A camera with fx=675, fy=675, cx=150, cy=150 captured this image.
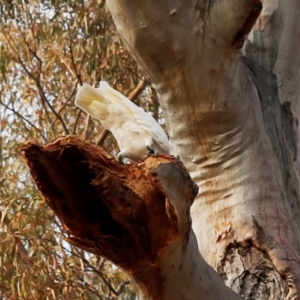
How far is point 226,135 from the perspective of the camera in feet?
4.84

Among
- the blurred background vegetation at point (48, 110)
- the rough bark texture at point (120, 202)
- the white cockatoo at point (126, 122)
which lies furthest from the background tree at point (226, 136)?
the blurred background vegetation at point (48, 110)

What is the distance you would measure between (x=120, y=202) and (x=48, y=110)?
138 inches

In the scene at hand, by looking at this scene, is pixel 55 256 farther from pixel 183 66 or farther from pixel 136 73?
pixel 183 66

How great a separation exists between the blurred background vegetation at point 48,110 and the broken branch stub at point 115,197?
2160 mm

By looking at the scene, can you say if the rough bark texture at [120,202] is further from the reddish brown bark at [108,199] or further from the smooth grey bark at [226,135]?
the smooth grey bark at [226,135]

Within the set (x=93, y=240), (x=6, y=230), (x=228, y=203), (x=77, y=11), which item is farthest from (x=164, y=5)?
(x=77, y=11)

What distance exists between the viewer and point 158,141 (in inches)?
94.0

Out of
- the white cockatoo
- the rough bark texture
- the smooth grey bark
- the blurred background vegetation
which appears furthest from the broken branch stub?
the blurred background vegetation

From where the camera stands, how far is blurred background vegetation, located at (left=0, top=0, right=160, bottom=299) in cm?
324

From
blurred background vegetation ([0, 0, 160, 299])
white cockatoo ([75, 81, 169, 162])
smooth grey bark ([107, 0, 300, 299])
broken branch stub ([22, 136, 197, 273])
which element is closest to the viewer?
broken branch stub ([22, 136, 197, 273])

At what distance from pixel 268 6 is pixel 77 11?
2.41 metres

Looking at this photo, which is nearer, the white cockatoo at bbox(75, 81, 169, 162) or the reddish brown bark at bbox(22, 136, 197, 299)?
the reddish brown bark at bbox(22, 136, 197, 299)

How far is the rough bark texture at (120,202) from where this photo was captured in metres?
0.99

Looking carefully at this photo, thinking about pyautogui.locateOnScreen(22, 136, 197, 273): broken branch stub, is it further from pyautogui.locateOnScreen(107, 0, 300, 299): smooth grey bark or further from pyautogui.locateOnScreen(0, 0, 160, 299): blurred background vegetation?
pyautogui.locateOnScreen(0, 0, 160, 299): blurred background vegetation
